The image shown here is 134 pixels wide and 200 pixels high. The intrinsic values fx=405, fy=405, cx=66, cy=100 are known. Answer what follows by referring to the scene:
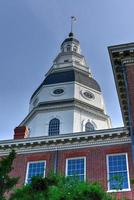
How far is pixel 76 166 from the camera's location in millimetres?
26844

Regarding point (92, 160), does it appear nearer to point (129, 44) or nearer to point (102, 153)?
point (102, 153)

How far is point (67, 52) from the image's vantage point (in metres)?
53.8

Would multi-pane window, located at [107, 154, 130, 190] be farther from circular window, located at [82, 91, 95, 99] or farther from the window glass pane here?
circular window, located at [82, 91, 95, 99]

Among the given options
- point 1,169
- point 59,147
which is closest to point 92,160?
point 59,147

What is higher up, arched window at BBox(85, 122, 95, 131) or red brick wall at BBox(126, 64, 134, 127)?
arched window at BBox(85, 122, 95, 131)

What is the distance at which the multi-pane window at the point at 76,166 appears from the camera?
2633 cm

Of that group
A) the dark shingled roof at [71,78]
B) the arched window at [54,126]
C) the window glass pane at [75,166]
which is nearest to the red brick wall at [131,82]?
the window glass pane at [75,166]

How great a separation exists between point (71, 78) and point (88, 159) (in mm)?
17806

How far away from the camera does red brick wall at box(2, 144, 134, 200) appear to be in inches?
1018

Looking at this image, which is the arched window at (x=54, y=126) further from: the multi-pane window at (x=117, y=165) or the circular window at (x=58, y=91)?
the multi-pane window at (x=117, y=165)

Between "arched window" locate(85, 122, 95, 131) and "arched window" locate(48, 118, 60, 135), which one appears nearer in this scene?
"arched window" locate(48, 118, 60, 135)

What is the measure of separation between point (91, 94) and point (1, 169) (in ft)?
91.5

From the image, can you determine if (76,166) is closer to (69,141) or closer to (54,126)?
(69,141)

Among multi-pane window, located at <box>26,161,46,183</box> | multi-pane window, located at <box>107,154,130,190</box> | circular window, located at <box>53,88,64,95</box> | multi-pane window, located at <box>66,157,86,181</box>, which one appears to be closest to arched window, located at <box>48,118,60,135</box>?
circular window, located at <box>53,88,64,95</box>
